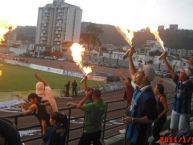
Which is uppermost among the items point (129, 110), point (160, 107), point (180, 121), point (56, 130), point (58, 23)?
point (58, 23)

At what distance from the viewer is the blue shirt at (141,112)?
5.33 m

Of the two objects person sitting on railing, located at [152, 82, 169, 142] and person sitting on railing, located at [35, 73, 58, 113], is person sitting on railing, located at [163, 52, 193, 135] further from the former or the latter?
person sitting on railing, located at [35, 73, 58, 113]

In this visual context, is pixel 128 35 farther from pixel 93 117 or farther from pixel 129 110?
pixel 129 110

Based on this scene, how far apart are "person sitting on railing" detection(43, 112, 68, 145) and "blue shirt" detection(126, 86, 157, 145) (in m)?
0.92

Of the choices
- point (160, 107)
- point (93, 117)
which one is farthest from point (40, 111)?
point (160, 107)

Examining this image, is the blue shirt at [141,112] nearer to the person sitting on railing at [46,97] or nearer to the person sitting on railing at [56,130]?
the person sitting on railing at [56,130]

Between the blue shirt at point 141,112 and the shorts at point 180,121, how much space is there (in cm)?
262

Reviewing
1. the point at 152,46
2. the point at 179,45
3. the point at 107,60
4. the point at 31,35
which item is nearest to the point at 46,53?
the point at 107,60

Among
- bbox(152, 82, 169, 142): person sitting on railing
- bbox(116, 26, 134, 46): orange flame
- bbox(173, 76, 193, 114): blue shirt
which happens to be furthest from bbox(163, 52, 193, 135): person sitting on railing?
bbox(116, 26, 134, 46): orange flame

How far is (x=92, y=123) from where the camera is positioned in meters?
6.54

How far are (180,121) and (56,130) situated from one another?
135 inches

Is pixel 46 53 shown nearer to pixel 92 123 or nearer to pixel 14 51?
pixel 14 51

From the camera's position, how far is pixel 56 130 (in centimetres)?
558

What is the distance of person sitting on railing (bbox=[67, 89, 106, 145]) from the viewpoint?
6.38 metres
